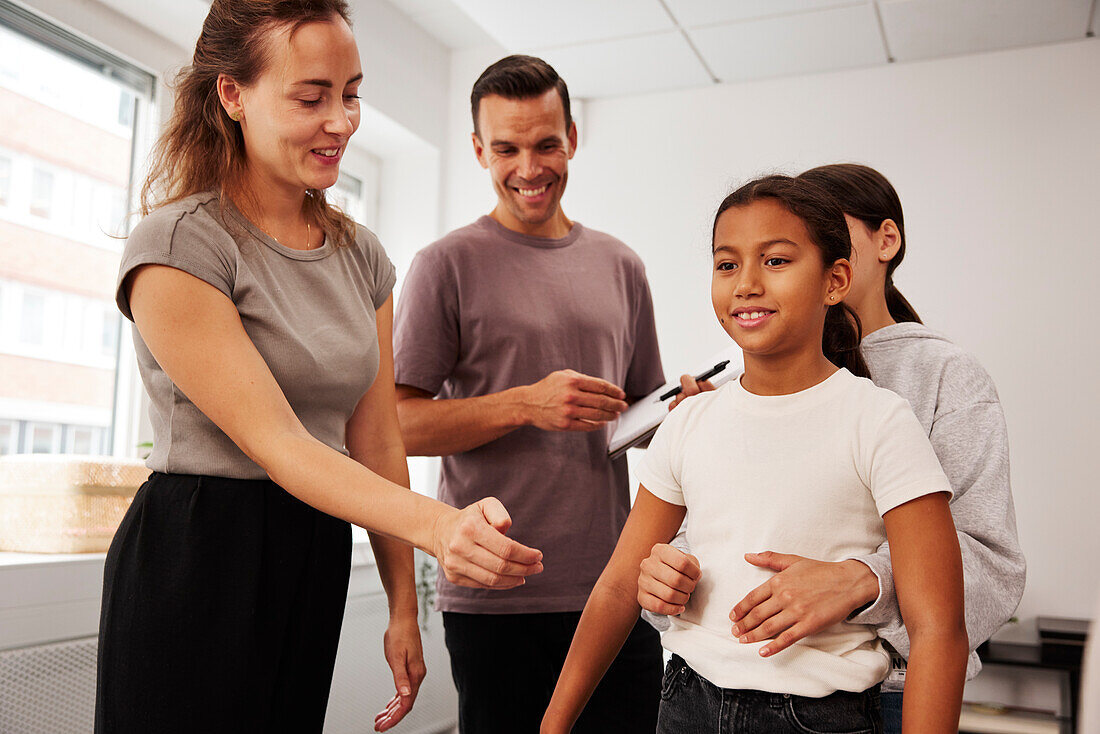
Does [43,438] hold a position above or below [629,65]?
below

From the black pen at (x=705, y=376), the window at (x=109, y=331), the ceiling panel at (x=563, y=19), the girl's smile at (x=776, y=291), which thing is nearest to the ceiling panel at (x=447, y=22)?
the ceiling panel at (x=563, y=19)

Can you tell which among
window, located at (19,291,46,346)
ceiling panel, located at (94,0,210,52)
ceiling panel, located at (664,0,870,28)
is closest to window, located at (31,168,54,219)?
window, located at (19,291,46,346)

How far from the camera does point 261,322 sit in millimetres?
1078

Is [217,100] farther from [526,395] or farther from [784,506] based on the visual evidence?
[784,506]

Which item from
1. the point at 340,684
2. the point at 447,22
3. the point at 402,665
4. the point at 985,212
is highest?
the point at 447,22

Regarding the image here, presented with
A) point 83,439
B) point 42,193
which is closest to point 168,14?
point 42,193

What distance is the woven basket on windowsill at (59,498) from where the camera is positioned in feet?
A: 6.92

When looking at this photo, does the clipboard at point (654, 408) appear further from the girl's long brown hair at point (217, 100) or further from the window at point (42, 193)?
the window at point (42, 193)

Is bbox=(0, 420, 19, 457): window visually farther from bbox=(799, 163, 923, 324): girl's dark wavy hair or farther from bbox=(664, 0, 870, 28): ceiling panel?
bbox=(664, 0, 870, 28): ceiling panel

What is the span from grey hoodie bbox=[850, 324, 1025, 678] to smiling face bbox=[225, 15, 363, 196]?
75 cm

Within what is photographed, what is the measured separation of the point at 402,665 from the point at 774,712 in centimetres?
54

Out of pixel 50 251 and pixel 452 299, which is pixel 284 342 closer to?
pixel 452 299

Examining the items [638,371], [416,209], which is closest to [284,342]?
[638,371]

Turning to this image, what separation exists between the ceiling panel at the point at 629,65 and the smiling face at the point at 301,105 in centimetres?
254
